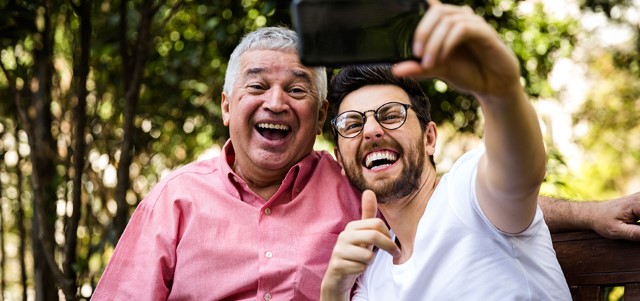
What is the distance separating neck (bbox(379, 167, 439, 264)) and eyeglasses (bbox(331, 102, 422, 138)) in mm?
195

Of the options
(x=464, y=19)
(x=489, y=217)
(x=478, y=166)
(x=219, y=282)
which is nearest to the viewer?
(x=464, y=19)

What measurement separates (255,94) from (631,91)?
11220mm

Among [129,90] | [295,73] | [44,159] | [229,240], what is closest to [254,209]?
[229,240]

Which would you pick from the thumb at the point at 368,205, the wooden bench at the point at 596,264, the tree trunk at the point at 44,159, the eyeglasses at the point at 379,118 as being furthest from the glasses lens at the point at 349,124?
the tree trunk at the point at 44,159

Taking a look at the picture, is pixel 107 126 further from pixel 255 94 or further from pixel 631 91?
pixel 631 91

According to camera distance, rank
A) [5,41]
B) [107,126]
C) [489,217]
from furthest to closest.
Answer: [107,126] < [5,41] < [489,217]

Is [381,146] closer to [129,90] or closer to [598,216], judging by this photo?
[598,216]

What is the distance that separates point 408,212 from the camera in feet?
8.04

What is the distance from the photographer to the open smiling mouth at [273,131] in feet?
9.39

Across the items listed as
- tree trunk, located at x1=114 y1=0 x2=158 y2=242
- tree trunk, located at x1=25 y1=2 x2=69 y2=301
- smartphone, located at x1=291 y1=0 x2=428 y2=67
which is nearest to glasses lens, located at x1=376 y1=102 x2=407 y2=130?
smartphone, located at x1=291 y1=0 x2=428 y2=67

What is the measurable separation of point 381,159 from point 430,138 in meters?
0.26

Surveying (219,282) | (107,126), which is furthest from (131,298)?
(107,126)

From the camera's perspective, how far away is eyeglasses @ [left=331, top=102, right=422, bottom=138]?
248 cm

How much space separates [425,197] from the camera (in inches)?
96.0
